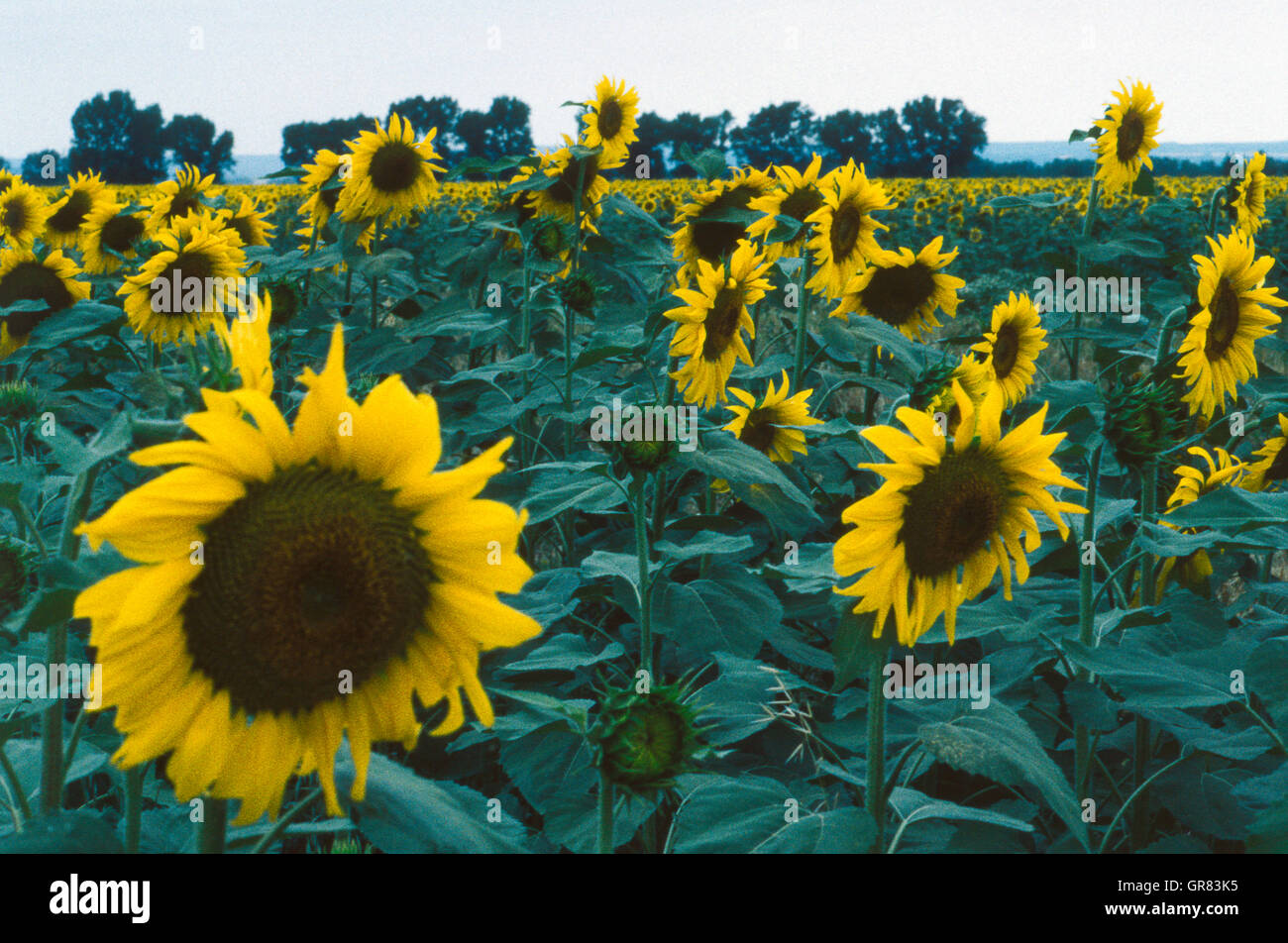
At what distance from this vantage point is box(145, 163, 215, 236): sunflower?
149 inches

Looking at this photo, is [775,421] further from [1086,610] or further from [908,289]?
[908,289]

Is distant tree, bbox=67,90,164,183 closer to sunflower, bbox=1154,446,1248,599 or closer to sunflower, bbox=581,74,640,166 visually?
sunflower, bbox=581,74,640,166

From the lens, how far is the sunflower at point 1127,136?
3.88 m

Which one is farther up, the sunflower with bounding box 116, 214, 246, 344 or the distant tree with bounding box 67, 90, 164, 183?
the distant tree with bounding box 67, 90, 164, 183

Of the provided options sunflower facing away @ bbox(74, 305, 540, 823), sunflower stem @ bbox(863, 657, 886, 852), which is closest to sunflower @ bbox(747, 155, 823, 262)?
sunflower stem @ bbox(863, 657, 886, 852)

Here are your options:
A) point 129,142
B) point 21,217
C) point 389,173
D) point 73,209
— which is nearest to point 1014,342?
point 389,173

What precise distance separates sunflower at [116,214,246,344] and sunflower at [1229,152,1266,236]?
4.04m

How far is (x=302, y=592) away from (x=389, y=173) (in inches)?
124

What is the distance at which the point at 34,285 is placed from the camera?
119 inches

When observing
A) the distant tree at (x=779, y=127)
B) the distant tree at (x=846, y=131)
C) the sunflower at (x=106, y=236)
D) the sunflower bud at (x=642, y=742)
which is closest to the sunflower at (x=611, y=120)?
the sunflower at (x=106, y=236)

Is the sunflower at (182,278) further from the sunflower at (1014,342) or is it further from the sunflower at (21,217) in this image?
the sunflower at (1014,342)

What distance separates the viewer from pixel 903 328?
11.4ft
